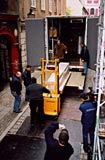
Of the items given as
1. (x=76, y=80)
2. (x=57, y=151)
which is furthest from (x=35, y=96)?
(x=76, y=80)

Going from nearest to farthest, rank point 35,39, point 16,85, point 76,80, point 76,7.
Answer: point 16,85 → point 35,39 → point 76,80 → point 76,7

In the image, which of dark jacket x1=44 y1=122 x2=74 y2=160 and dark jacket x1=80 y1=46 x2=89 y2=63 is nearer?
dark jacket x1=44 y1=122 x2=74 y2=160

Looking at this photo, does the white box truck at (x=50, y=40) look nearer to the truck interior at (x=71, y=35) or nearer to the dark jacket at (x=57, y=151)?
the truck interior at (x=71, y=35)

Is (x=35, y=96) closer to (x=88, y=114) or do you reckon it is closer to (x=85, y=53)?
(x=88, y=114)

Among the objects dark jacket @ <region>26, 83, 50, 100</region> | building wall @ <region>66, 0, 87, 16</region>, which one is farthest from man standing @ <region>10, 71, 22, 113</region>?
building wall @ <region>66, 0, 87, 16</region>

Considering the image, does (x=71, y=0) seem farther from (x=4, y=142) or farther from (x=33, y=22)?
(x=4, y=142)

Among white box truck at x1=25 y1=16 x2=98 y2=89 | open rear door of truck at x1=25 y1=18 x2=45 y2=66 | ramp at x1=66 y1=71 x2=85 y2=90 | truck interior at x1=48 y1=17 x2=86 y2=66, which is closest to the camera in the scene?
ramp at x1=66 y1=71 x2=85 y2=90

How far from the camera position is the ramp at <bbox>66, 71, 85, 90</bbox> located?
411 inches

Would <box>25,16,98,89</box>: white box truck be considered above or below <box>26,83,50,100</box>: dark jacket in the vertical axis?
above

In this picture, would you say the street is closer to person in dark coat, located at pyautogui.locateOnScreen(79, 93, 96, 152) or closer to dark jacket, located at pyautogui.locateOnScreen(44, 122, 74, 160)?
person in dark coat, located at pyautogui.locateOnScreen(79, 93, 96, 152)

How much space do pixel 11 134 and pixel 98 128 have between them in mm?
3424

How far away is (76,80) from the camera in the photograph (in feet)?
36.7

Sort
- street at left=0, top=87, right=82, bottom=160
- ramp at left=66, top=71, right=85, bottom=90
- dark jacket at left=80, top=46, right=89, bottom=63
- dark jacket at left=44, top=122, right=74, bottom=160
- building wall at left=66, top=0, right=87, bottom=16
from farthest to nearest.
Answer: building wall at left=66, top=0, right=87, bottom=16 → dark jacket at left=80, top=46, right=89, bottom=63 → ramp at left=66, top=71, right=85, bottom=90 → street at left=0, top=87, right=82, bottom=160 → dark jacket at left=44, top=122, right=74, bottom=160

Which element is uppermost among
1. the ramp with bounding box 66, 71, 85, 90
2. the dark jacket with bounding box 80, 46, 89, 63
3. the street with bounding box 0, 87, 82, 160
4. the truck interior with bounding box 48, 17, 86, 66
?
the truck interior with bounding box 48, 17, 86, 66
